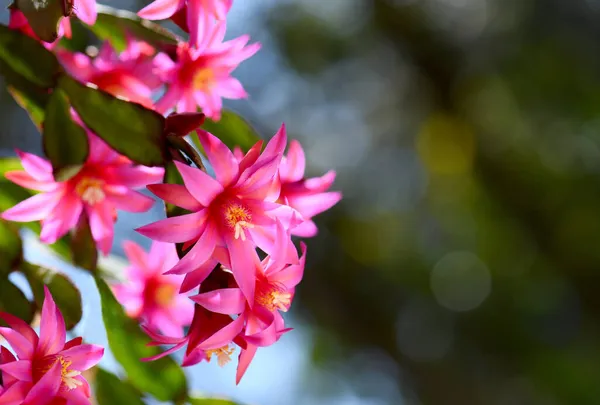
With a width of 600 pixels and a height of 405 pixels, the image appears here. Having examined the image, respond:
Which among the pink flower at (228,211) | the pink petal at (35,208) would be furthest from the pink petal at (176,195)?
the pink petal at (35,208)

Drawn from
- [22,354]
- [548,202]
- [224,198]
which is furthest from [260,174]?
[548,202]

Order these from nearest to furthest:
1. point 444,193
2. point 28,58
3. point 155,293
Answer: point 28,58 < point 155,293 < point 444,193

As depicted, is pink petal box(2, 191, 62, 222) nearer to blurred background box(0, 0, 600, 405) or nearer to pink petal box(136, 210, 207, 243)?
pink petal box(136, 210, 207, 243)

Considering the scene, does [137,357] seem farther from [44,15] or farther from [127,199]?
[44,15]

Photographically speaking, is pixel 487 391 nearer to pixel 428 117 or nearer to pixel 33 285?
pixel 428 117

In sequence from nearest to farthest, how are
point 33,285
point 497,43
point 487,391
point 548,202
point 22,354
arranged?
point 22,354
point 33,285
point 487,391
point 548,202
point 497,43

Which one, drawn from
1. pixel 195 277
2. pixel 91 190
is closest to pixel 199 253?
pixel 195 277
